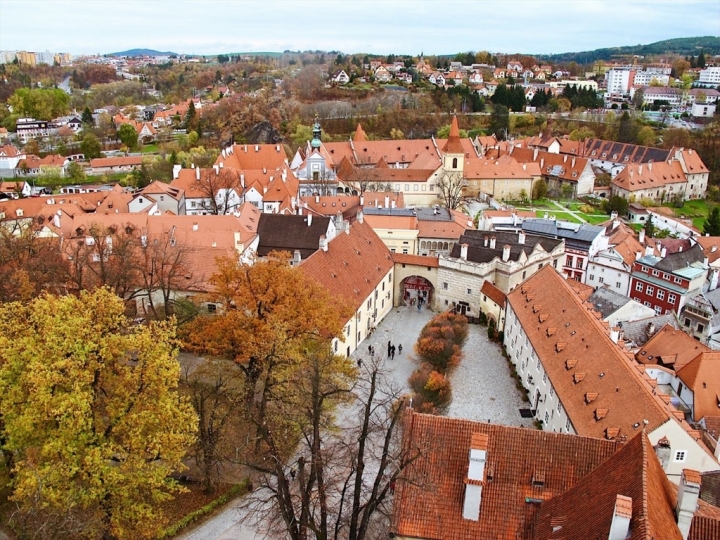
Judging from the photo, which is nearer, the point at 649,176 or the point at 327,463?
the point at 327,463

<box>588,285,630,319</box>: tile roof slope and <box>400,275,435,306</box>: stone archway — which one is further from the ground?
<box>588,285,630,319</box>: tile roof slope

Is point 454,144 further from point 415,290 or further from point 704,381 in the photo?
point 704,381

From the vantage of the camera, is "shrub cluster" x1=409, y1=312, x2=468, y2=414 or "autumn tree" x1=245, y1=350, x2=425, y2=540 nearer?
"autumn tree" x1=245, y1=350, x2=425, y2=540

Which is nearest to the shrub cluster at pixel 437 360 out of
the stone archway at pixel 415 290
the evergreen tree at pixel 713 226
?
the stone archway at pixel 415 290

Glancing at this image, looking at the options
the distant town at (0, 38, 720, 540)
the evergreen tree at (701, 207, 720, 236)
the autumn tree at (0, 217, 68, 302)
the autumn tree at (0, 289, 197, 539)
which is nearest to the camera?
the distant town at (0, 38, 720, 540)

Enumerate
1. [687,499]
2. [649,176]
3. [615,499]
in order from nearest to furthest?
[615,499] → [687,499] → [649,176]

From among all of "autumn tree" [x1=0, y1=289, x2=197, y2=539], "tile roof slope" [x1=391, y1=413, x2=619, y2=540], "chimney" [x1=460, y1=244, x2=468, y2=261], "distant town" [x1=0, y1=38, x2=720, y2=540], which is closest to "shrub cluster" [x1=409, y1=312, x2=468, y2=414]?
"distant town" [x1=0, y1=38, x2=720, y2=540]

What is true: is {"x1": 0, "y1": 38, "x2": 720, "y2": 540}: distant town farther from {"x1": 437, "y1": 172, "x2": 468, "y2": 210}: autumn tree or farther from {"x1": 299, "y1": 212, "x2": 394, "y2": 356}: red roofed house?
{"x1": 437, "y1": 172, "x2": 468, "y2": 210}: autumn tree

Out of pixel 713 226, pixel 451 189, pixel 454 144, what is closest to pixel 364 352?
pixel 451 189
